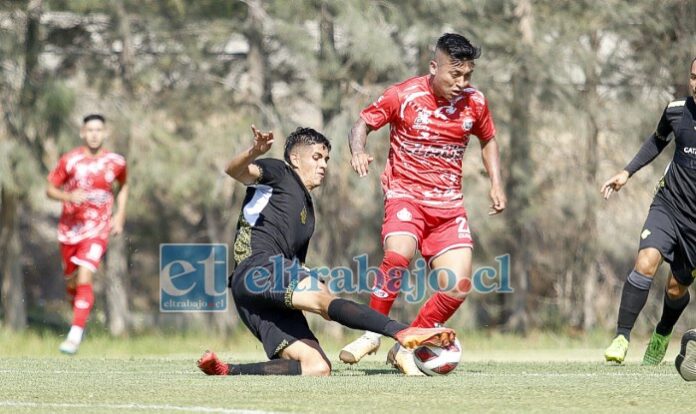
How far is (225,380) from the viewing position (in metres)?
7.06

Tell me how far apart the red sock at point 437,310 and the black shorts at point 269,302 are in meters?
0.85

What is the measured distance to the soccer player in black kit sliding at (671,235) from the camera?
28.6 ft

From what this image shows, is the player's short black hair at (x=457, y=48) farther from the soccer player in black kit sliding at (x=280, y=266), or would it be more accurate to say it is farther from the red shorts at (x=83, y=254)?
the red shorts at (x=83, y=254)

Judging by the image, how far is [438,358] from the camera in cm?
759

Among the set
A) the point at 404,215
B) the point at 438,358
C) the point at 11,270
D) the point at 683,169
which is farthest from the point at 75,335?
the point at 11,270

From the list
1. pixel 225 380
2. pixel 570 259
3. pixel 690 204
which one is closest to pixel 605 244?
pixel 570 259

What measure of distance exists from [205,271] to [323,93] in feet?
12.6

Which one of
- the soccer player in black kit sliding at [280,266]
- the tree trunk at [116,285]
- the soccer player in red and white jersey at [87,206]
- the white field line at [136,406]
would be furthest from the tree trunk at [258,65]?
the white field line at [136,406]

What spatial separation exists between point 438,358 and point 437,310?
776mm

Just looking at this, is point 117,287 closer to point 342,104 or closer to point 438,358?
point 342,104

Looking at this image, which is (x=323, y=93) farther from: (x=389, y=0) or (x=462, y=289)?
(x=462, y=289)

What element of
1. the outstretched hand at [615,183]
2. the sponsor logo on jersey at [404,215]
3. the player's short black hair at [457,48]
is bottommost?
the sponsor logo on jersey at [404,215]

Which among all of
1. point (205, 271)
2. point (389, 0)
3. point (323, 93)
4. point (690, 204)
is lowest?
point (205, 271)

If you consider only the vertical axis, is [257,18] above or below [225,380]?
above
